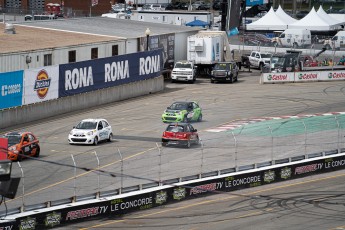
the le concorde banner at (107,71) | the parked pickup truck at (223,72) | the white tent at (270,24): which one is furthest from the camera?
the white tent at (270,24)

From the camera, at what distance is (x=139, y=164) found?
3394cm

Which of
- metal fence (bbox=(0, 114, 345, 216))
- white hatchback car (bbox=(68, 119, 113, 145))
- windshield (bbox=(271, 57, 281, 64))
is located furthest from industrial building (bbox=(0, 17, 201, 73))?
metal fence (bbox=(0, 114, 345, 216))

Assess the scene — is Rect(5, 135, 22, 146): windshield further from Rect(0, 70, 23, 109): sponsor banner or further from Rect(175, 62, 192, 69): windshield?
Rect(175, 62, 192, 69): windshield

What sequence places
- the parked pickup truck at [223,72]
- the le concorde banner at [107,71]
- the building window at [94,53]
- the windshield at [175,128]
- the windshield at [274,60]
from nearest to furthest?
the windshield at [175,128], the le concorde banner at [107,71], the building window at [94,53], the parked pickup truck at [223,72], the windshield at [274,60]

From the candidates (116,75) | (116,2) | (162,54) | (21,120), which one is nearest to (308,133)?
(21,120)

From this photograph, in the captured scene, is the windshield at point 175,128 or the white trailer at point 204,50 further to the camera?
the white trailer at point 204,50

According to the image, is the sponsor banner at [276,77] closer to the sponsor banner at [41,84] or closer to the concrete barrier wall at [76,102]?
the concrete barrier wall at [76,102]

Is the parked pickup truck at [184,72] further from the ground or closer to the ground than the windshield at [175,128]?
closer to the ground

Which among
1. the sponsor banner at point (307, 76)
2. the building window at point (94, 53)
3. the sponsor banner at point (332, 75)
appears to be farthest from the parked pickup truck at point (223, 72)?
the building window at point (94, 53)

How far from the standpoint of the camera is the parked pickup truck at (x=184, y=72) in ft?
233

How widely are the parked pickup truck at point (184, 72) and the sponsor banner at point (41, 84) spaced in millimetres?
19746

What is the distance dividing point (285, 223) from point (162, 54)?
3990 cm

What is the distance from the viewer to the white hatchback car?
4250cm

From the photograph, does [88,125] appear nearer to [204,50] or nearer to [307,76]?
[204,50]
